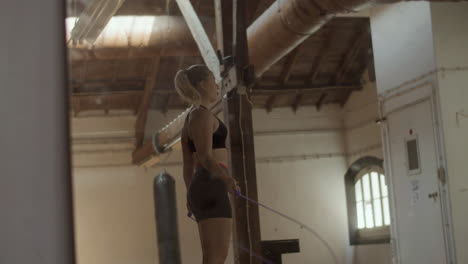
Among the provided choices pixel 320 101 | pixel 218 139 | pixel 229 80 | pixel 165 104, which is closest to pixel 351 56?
pixel 320 101

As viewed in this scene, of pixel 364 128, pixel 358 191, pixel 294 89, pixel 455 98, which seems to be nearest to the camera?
pixel 455 98

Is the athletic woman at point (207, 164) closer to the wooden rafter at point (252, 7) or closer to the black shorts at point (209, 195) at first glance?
the black shorts at point (209, 195)

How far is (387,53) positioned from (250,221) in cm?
181

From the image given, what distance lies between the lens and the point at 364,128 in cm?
659

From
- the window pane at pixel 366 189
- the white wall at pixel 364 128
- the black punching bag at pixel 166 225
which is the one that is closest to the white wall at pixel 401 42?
the window pane at pixel 366 189

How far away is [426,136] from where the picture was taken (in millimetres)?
3715

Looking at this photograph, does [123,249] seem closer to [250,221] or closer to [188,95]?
[188,95]

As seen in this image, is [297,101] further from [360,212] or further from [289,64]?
[360,212]

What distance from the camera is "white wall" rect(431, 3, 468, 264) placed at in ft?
11.4

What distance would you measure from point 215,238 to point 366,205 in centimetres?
419

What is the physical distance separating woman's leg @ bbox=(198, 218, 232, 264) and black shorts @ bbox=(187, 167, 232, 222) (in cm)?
2

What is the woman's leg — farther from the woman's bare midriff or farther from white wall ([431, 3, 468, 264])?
white wall ([431, 3, 468, 264])

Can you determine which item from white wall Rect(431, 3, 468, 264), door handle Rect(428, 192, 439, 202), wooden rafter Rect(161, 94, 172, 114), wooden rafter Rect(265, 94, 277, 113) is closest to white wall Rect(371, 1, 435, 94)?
white wall Rect(431, 3, 468, 264)

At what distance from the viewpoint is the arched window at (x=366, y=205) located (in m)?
5.15
